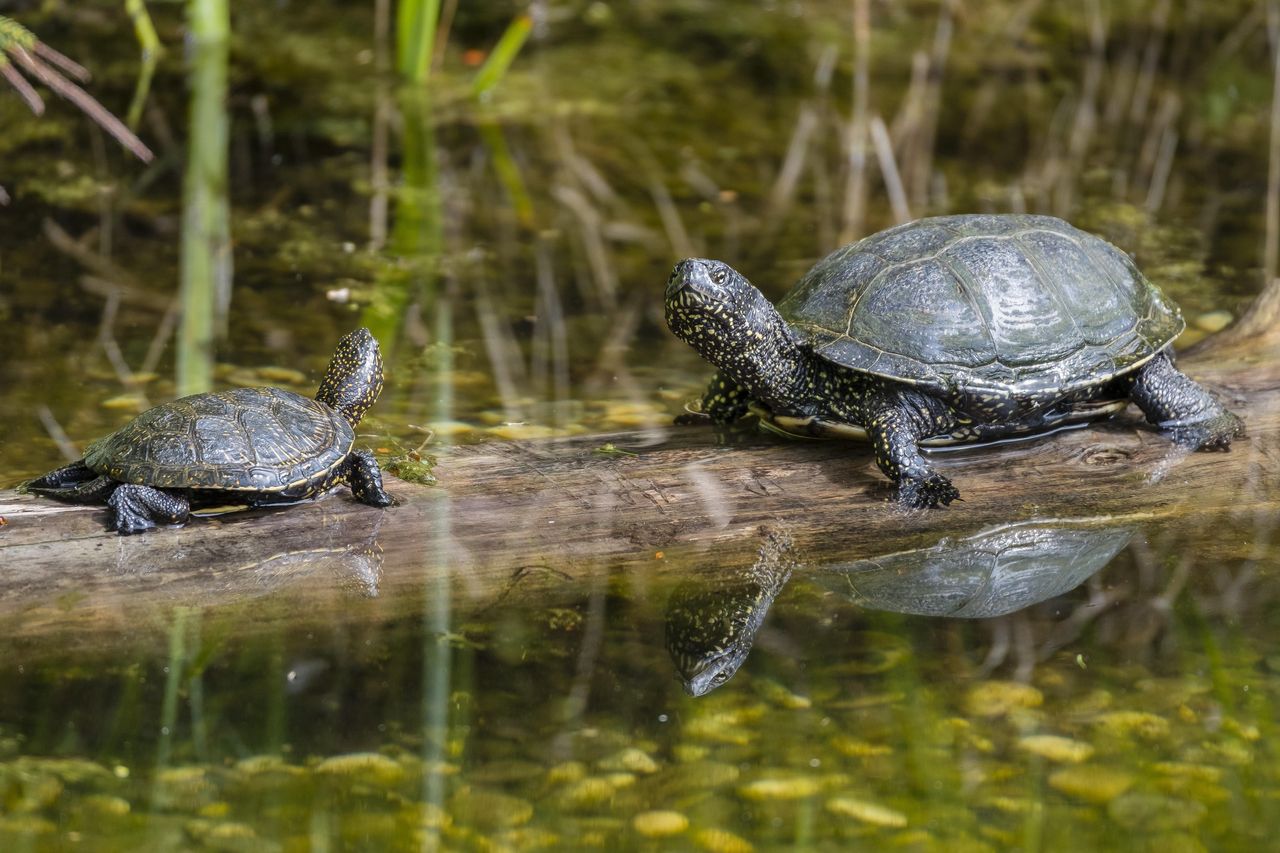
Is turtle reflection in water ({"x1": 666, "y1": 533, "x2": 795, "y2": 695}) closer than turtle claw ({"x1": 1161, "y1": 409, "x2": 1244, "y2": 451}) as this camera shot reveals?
Yes

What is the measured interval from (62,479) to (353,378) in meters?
0.93

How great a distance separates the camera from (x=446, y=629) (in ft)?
11.0

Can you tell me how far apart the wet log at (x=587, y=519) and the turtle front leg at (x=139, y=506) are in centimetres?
4

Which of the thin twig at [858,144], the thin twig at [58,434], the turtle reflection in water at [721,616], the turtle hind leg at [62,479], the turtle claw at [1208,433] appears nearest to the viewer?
the turtle reflection in water at [721,616]

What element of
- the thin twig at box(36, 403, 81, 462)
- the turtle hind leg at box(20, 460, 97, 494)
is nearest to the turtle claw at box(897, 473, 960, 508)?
the turtle hind leg at box(20, 460, 97, 494)

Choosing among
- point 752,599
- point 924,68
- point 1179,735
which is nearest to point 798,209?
point 924,68

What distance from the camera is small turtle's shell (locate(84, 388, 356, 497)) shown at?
3498 mm

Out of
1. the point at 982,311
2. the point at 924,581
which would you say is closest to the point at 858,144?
the point at 982,311

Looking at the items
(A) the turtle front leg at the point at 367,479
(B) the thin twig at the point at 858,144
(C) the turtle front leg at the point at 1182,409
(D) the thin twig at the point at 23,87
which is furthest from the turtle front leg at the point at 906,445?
(B) the thin twig at the point at 858,144

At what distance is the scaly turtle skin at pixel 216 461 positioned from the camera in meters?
3.48

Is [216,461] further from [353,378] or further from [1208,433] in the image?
[1208,433]

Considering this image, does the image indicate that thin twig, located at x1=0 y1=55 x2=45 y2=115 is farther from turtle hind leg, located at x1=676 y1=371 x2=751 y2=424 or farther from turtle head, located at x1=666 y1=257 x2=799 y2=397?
turtle hind leg, located at x1=676 y1=371 x2=751 y2=424

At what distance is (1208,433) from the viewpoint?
4168mm

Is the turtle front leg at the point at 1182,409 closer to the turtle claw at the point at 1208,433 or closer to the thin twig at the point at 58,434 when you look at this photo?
the turtle claw at the point at 1208,433
